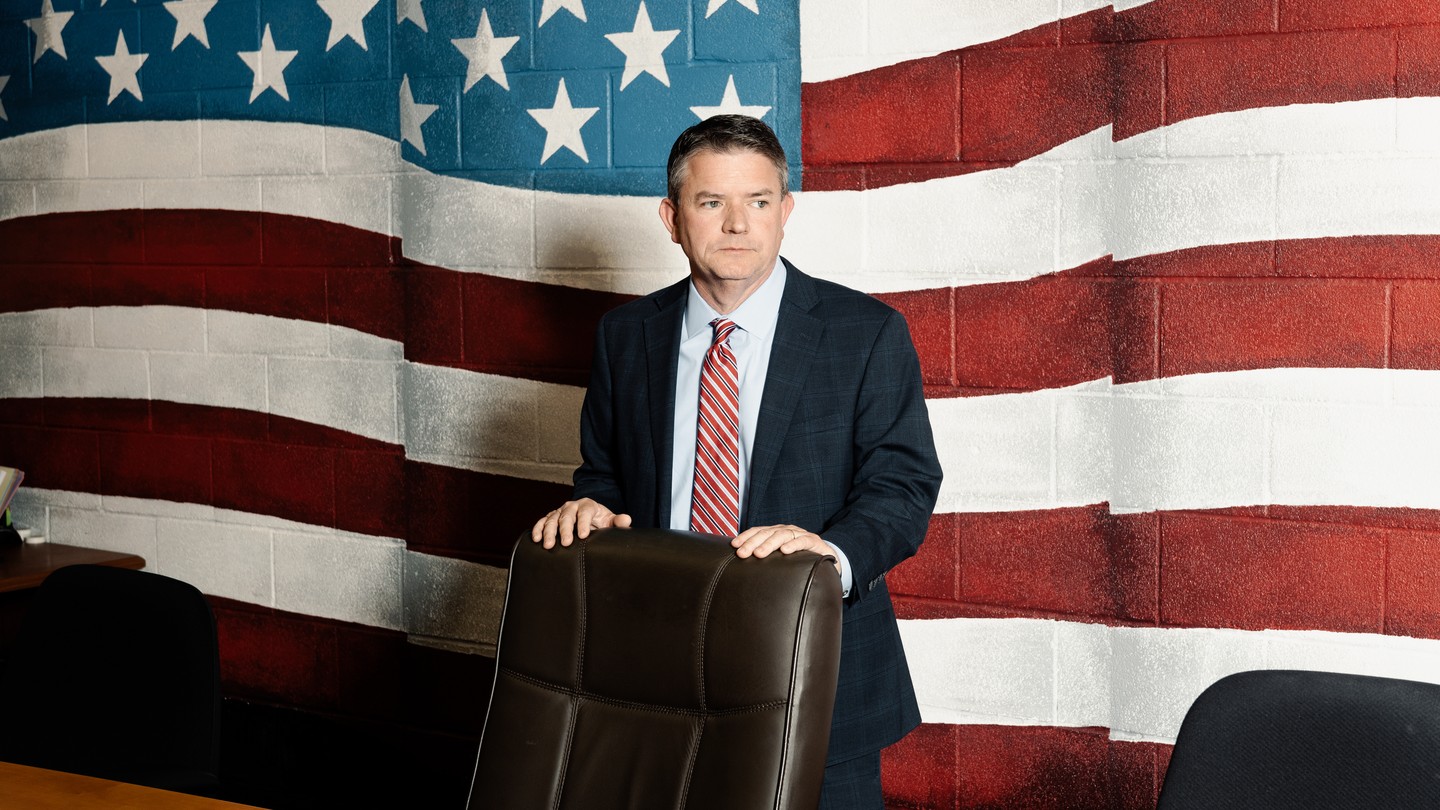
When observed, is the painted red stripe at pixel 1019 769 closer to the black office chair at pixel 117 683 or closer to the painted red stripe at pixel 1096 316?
the painted red stripe at pixel 1096 316

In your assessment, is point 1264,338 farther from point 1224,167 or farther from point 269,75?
point 269,75

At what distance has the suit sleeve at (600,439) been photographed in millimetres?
2217

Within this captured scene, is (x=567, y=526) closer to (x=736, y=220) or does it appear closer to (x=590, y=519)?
(x=590, y=519)

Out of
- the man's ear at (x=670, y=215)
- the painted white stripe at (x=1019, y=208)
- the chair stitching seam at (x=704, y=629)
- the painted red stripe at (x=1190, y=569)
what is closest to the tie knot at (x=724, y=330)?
the man's ear at (x=670, y=215)

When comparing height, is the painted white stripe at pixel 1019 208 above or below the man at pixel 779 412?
above

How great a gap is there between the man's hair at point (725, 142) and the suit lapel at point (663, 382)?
0.20m

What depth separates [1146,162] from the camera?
2592 millimetres

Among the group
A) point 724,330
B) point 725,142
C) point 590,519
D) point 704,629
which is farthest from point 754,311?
point 704,629

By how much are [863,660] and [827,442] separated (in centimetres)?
33

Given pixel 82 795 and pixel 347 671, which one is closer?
pixel 82 795

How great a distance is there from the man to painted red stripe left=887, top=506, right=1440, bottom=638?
72cm

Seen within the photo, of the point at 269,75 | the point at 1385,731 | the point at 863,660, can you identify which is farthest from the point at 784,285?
the point at 269,75

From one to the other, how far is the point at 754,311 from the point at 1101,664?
1146 millimetres

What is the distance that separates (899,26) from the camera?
2.75 m
